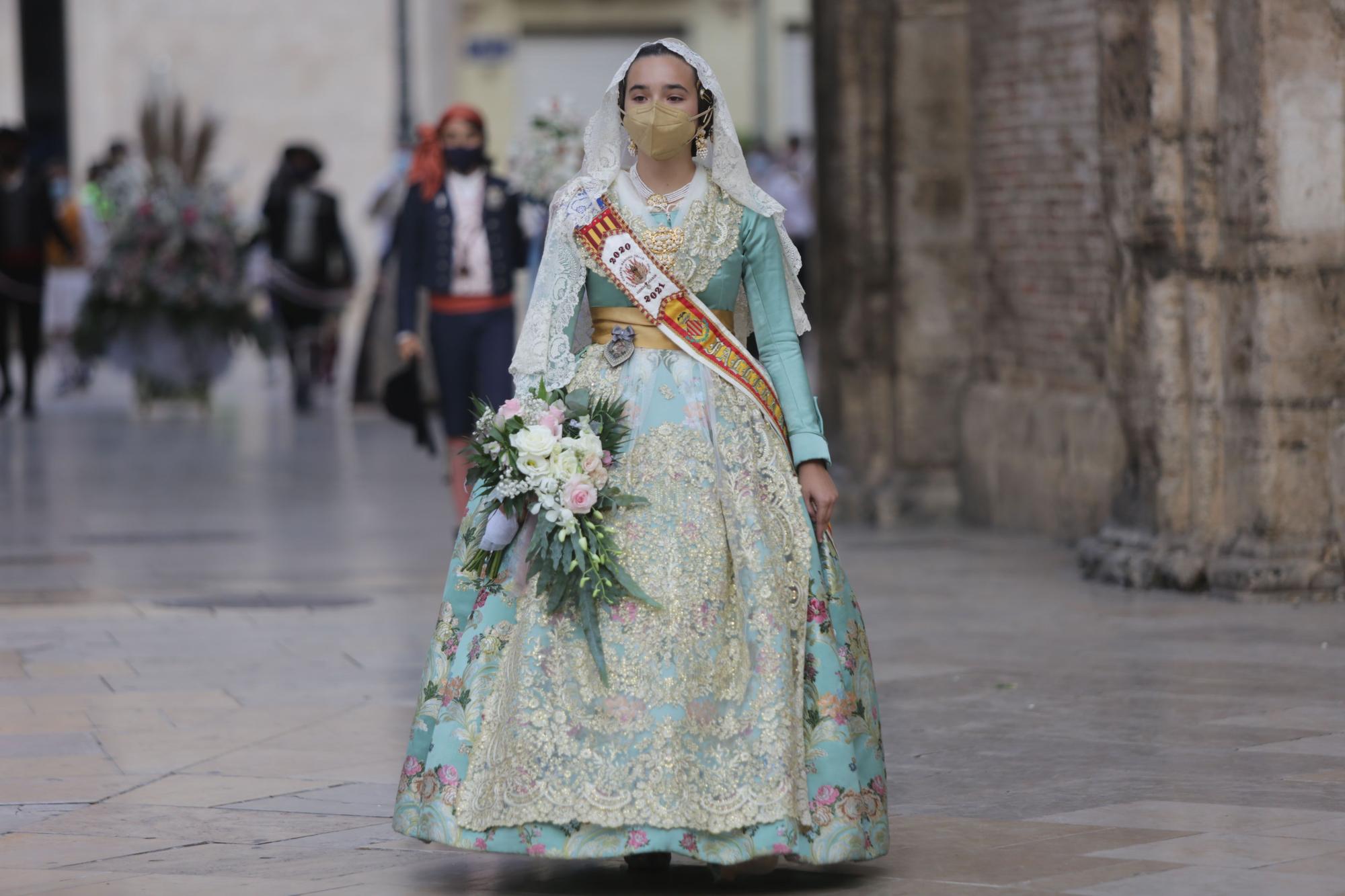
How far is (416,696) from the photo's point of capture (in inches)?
320

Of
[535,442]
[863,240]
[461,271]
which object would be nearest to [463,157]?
[461,271]

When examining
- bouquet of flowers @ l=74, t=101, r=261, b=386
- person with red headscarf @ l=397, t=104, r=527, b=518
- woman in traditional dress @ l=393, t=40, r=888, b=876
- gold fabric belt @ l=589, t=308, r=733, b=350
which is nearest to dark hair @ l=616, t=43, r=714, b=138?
woman in traditional dress @ l=393, t=40, r=888, b=876

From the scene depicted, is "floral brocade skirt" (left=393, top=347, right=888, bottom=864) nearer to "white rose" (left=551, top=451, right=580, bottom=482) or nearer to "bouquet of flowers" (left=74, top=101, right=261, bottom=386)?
"white rose" (left=551, top=451, right=580, bottom=482)

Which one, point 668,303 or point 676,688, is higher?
point 668,303

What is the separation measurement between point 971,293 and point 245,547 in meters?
3.67

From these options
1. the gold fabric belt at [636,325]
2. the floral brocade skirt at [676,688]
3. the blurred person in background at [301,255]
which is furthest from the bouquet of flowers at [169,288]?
the floral brocade skirt at [676,688]

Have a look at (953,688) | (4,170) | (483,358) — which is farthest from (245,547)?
(4,170)

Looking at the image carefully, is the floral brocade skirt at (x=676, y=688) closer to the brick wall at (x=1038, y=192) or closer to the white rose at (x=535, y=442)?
the white rose at (x=535, y=442)

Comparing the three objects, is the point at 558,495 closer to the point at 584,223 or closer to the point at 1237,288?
the point at 584,223

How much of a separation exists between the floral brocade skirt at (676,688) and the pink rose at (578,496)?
0.12 m

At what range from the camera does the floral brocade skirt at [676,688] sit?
540cm

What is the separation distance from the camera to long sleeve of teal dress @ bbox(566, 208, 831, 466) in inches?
231

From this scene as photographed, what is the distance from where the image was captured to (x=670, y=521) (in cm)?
564
